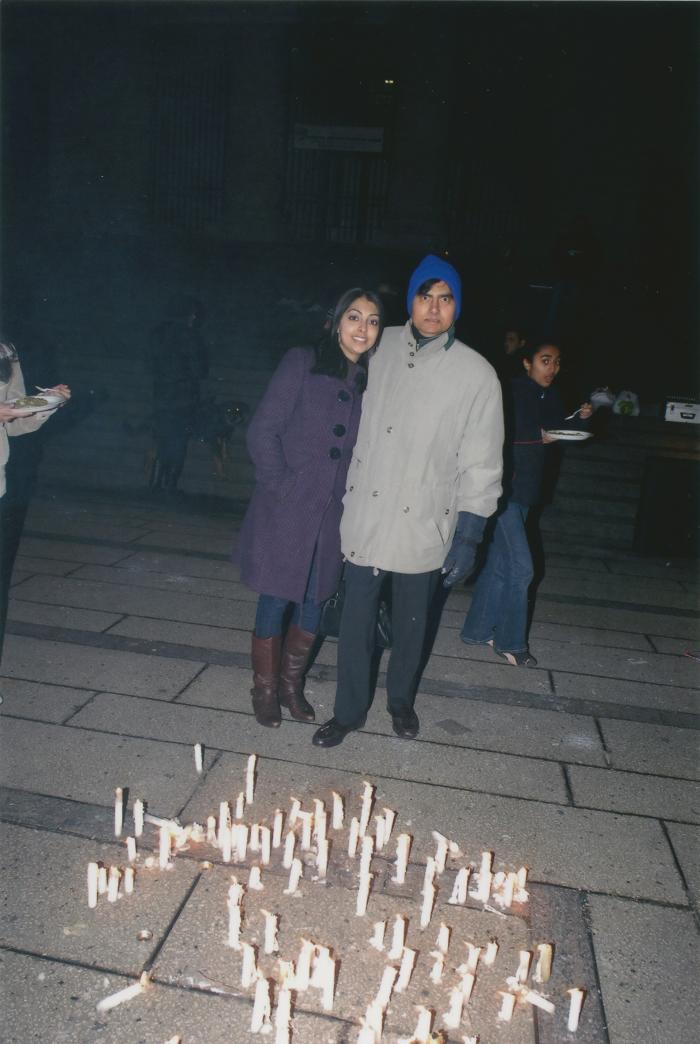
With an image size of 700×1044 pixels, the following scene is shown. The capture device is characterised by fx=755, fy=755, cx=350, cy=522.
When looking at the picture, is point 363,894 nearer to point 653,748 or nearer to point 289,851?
point 289,851

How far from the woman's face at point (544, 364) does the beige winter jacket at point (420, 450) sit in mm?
1394

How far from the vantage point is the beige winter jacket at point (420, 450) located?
329 centimetres

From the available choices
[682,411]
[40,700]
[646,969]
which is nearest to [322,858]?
[646,969]

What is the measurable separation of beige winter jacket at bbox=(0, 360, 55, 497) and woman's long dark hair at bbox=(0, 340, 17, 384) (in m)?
0.02

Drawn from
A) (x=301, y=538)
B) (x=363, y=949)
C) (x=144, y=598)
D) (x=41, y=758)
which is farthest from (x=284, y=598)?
(x=144, y=598)

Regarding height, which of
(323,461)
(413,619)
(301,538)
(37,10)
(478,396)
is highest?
(37,10)

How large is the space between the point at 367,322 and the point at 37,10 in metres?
19.2

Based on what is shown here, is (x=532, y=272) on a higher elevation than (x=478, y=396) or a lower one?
higher

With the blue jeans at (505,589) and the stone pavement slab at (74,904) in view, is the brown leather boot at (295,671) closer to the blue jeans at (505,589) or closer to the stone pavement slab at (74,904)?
the stone pavement slab at (74,904)

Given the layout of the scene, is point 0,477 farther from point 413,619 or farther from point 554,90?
point 554,90

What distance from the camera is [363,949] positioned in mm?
2246

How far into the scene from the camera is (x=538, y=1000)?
2.09m

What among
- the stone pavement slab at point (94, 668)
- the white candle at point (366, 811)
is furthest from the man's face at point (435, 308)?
the stone pavement slab at point (94, 668)

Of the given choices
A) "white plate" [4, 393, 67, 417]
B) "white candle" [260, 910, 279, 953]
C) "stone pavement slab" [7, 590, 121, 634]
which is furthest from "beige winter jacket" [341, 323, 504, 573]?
"stone pavement slab" [7, 590, 121, 634]
